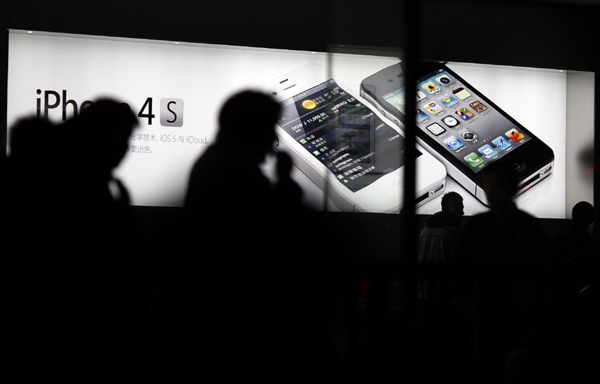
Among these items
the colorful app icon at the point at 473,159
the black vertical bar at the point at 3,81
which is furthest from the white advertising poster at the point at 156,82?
the colorful app icon at the point at 473,159

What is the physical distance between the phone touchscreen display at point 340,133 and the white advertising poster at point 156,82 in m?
0.13

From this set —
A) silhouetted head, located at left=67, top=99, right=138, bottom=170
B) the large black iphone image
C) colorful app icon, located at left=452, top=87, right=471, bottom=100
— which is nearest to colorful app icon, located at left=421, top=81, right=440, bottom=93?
the large black iphone image

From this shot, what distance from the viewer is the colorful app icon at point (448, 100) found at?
3617 millimetres

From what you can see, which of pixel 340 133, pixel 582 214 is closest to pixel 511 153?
pixel 582 214

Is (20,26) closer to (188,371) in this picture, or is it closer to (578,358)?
(188,371)

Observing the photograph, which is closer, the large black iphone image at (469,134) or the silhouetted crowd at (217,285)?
the silhouetted crowd at (217,285)

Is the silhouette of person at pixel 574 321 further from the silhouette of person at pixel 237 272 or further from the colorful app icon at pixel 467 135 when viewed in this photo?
the colorful app icon at pixel 467 135

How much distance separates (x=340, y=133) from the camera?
9.82 feet

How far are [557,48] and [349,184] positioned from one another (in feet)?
6.99

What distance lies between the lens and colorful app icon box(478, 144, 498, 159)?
3.62 m

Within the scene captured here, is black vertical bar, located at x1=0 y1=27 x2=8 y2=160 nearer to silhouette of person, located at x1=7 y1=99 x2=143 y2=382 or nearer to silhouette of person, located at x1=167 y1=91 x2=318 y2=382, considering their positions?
silhouette of person, located at x1=7 y1=99 x2=143 y2=382

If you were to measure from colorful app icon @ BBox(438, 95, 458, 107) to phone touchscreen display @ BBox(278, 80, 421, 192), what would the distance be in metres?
0.55

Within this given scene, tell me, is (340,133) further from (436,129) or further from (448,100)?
(448,100)

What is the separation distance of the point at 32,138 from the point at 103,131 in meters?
0.16
